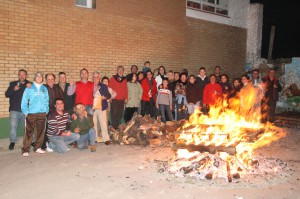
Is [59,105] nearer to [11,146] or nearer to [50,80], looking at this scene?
[50,80]

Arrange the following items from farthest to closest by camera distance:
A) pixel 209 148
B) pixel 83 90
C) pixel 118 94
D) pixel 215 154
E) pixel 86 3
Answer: pixel 86 3 → pixel 118 94 → pixel 83 90 → pixel 215 154 → pixel 209 148

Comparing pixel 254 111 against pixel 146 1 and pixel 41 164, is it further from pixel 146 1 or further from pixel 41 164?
pixel 41 164

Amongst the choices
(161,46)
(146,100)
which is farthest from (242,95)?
(161,46)

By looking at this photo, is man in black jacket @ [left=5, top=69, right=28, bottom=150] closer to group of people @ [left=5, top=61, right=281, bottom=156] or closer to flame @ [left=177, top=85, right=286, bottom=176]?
group of people @ [left=5, top=61, right=281, bottom=156]

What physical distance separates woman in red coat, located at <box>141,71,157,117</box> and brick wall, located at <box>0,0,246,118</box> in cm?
124

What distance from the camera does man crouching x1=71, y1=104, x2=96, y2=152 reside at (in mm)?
8391

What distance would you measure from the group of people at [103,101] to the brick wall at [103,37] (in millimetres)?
844

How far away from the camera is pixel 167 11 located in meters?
13.3

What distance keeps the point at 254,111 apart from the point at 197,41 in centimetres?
543

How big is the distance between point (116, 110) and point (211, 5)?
8393 millimetres

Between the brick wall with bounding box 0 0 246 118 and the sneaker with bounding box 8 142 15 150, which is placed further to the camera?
the brick wall with bounding box 0 0 246 118

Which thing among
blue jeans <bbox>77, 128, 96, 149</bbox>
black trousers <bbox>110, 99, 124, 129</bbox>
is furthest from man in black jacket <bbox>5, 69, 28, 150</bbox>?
black trousers <bbox>110, 99, 124, 129</bbox>

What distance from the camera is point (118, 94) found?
10.3 m

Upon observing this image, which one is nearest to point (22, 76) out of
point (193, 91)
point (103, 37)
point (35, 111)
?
point (35, 111)
